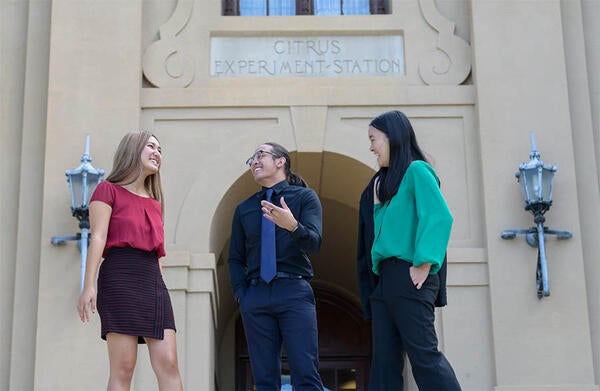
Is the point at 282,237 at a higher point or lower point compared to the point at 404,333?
higher

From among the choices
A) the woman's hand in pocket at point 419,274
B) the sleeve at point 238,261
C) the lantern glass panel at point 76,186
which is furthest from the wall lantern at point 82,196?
the woman's hand in pocket at point 419,274

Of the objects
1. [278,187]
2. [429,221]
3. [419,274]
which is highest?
[278,187]

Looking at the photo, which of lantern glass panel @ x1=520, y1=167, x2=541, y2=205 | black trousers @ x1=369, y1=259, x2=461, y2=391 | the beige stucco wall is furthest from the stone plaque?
black trousers @ x1=369, y1=259, x2=461, y2=391

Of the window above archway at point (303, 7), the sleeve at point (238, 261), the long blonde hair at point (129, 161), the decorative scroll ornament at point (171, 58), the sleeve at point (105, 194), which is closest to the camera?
the sleeve at point (105, 194)

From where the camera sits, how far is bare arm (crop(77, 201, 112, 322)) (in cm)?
636

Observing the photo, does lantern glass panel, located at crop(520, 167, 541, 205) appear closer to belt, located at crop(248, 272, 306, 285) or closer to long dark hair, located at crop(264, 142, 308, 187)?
long dark hair, located at crop(264, 142, 308, 187)

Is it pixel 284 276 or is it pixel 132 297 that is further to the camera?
pixel 284 276

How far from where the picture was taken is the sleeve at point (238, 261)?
285 inches

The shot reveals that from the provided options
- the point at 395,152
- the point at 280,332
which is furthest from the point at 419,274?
the point at 280,332

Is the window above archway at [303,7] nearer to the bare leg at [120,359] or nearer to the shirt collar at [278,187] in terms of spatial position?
the shirt collar at [278,187]

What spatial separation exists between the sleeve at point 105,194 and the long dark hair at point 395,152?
153cm

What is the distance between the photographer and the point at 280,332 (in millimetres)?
7043

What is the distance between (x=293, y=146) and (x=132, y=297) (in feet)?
14.6

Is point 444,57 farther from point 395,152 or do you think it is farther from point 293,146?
point 395,152
